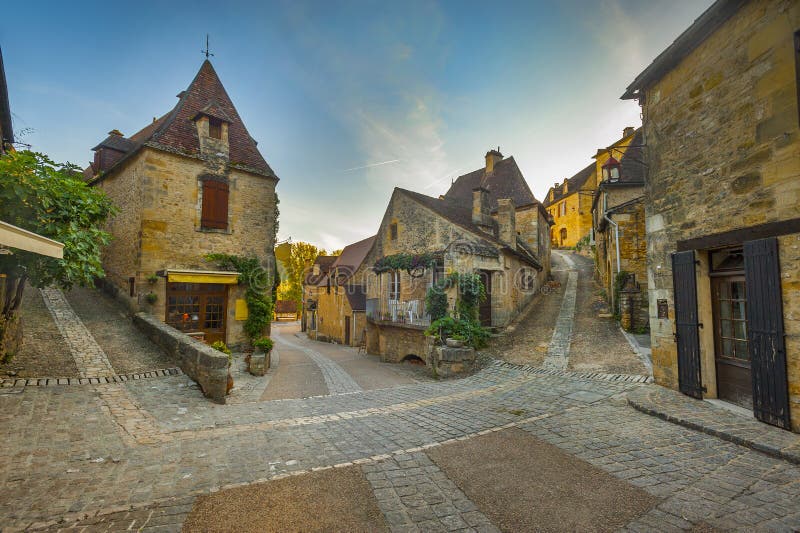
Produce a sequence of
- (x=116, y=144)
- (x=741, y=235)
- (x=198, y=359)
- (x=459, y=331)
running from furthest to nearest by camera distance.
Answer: (x=116, y=144) < (x=459, y=331) < (x=198, y=359) < (x=741, y=235)

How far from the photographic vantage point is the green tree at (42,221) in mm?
6297

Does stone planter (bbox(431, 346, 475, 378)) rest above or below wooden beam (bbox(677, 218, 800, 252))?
below

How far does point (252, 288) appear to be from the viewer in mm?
12766

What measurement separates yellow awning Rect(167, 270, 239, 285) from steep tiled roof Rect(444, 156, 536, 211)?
536 inches

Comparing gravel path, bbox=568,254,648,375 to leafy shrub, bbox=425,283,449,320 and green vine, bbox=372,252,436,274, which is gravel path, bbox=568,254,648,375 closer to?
leafy shrub, bbox=425,283,449,320

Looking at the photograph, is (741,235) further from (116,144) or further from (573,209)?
(573,209)

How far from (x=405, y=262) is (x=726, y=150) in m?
10.8

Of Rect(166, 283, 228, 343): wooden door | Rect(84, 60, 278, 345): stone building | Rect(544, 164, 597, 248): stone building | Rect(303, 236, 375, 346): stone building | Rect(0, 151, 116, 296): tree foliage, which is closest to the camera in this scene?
Rect(0, 151, 116, 296): tree foliage

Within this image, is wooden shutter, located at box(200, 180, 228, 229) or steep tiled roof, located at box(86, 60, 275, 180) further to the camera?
wooden shutter, located at box(200, 180, 228, 229)

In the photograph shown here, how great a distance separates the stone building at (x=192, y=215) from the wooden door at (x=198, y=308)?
0.03 metres

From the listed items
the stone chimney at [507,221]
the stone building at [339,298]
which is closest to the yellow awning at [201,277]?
the stone building at [339,298]

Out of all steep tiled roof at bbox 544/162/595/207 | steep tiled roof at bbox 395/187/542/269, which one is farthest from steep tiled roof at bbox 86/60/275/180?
steep tiled roof at bbox 544/162/595/207

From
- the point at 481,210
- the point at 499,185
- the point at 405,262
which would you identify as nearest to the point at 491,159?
the point at 499,185

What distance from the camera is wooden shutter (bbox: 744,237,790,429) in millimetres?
4664
